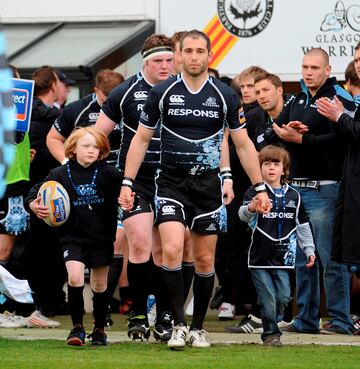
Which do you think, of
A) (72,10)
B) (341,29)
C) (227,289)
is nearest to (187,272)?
(227,289)

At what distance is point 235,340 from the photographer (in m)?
8.42

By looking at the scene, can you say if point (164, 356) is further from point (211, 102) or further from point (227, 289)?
point (227, 289)

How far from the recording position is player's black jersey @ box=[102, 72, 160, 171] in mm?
8508

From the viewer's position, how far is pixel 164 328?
8305 millimetres

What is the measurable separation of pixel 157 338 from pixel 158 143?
157 cm

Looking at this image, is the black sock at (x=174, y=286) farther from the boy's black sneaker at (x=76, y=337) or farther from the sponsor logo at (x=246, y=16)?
the sponsor logo at (x=246, y=16)

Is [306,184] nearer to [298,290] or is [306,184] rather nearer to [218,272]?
[298,290]

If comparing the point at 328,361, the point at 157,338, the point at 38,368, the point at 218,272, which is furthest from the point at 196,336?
the point at 218,272

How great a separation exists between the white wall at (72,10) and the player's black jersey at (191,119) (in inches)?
235

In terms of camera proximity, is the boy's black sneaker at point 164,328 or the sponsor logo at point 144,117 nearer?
the sponsor logo at point 144,117

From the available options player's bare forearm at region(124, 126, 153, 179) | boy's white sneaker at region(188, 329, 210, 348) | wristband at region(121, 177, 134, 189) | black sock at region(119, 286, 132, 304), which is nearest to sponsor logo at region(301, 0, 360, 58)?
black sock at region(119, 286, 132, 304)

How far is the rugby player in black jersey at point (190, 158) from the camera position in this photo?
7.56m

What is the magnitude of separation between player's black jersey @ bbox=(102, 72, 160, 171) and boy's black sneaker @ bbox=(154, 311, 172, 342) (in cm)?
122

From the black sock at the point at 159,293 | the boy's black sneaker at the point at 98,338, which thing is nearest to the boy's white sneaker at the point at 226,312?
the black sock at the point at 159,293
